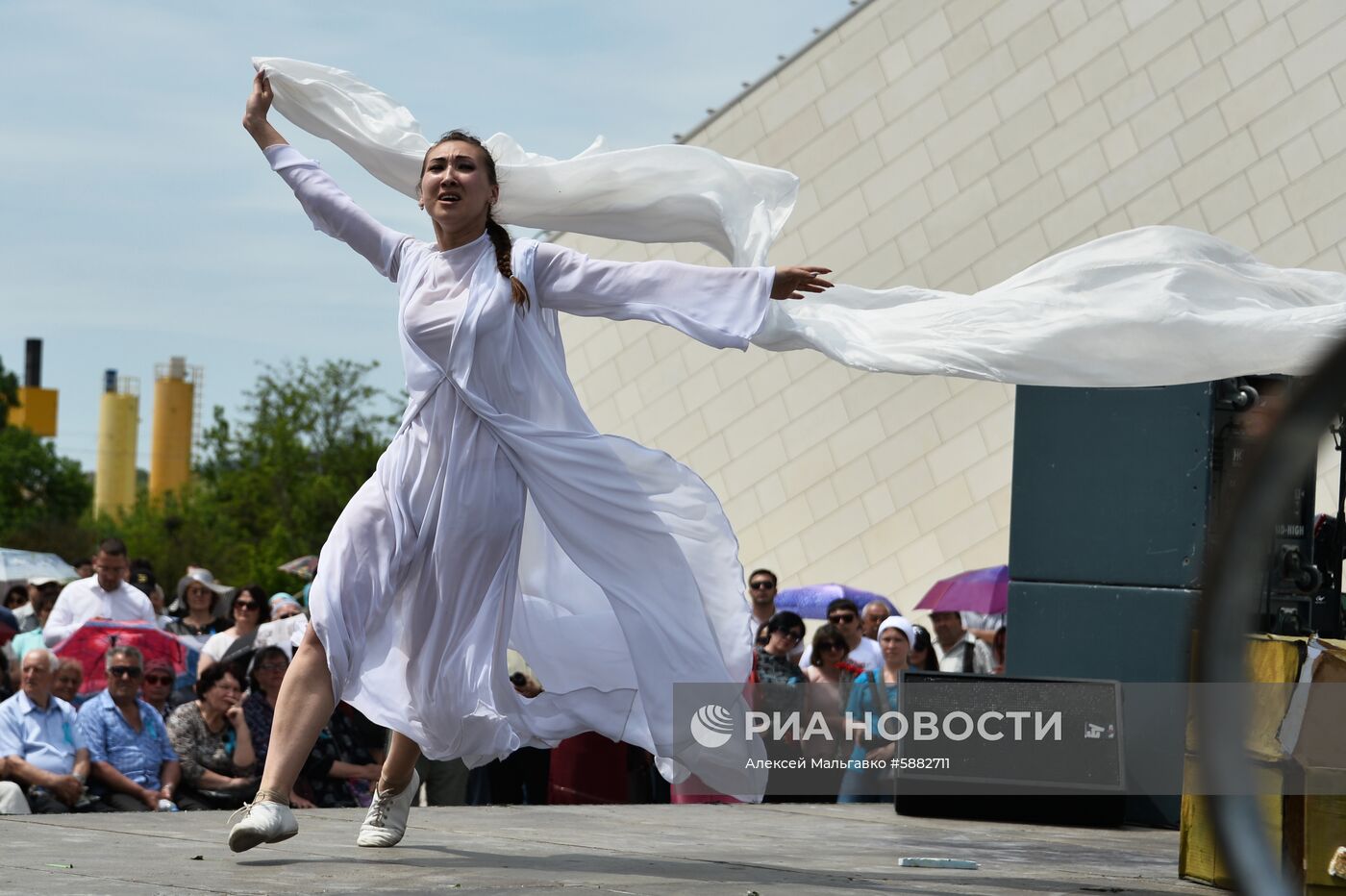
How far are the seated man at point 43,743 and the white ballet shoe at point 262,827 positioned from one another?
3.65m

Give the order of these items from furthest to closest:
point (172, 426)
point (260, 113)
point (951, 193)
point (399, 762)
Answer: point (172, 426) → point (951, 193) → point (260, 113) → point (399, 762)

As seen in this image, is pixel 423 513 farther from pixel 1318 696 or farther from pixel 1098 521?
pixel 1098 521

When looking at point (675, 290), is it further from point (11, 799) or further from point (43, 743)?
point (43, 743)

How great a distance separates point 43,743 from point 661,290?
15.2 ft

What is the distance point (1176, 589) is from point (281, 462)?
4740 cm

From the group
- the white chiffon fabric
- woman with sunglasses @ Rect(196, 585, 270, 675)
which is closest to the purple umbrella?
woman with sunglasses @ Rect(196, 585, 270, 675)

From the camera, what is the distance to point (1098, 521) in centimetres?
866

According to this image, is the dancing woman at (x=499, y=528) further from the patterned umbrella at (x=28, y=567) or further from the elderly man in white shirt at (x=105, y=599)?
the patterned umbrella at (x=28, y=567)

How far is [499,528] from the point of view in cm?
536

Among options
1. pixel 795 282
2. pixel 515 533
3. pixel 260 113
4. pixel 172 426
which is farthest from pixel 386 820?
pixel 172 426

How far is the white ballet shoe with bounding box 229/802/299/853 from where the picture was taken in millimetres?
4816

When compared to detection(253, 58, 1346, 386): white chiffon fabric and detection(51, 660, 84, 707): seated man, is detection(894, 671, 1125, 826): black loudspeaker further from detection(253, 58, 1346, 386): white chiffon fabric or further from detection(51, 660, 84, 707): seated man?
detection(51, 660, 84, 707): seated man

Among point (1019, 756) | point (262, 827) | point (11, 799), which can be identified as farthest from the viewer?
point (1019, 756)

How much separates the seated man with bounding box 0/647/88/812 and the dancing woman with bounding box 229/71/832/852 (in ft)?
10.7
